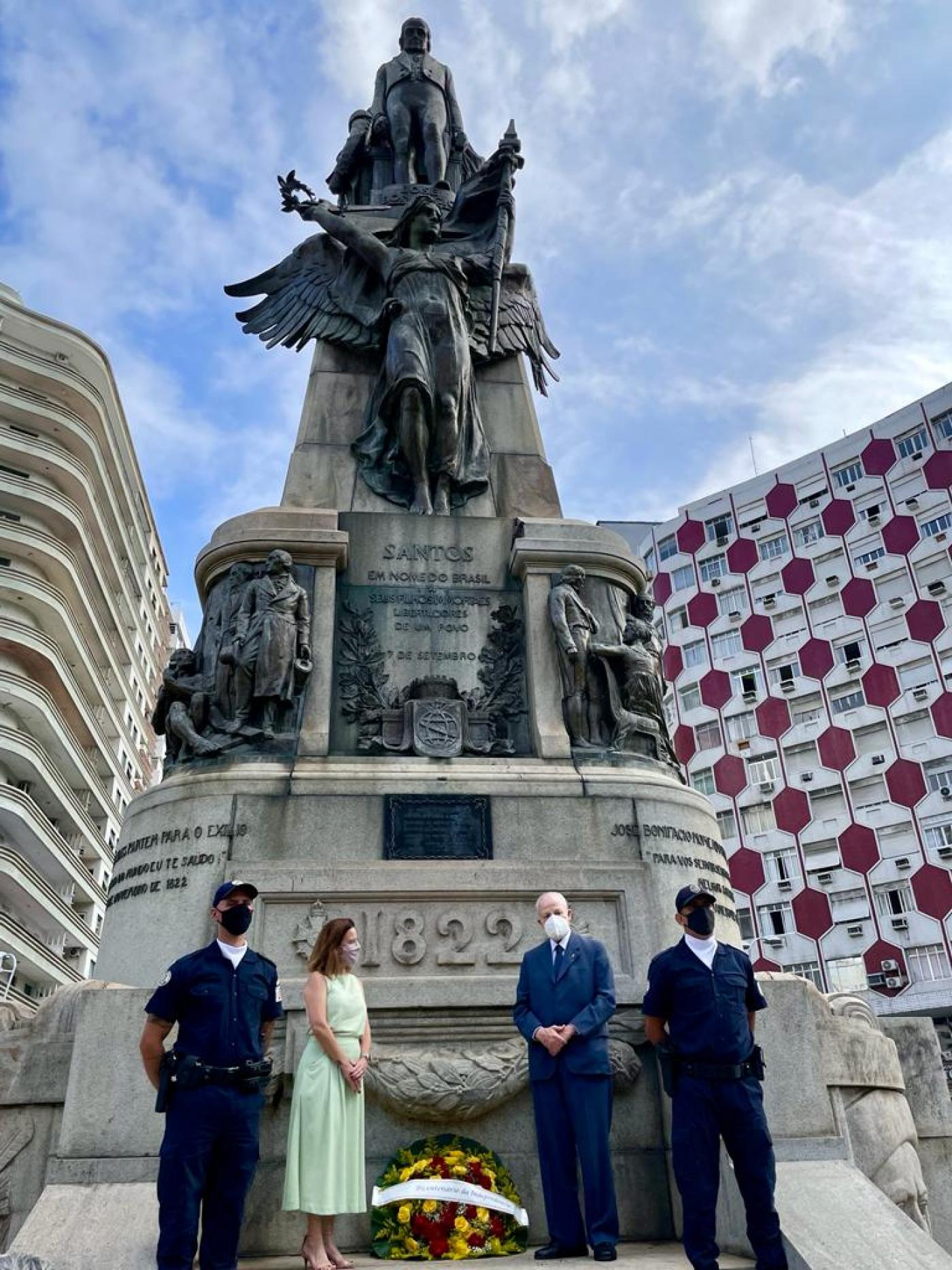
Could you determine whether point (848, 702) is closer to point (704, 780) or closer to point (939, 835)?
point (939, 835)

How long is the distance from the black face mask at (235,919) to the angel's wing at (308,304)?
8012 millimetres

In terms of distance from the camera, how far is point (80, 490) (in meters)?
41.5

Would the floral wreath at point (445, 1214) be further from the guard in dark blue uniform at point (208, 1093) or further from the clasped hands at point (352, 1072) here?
the guard in dark blue uniform at point (208, 1093)

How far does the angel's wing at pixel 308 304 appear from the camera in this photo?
12.3 metres

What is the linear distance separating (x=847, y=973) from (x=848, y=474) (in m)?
20.7

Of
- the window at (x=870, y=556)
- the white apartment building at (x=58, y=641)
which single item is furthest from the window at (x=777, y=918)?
the white apartment building at (x=58, y=641)

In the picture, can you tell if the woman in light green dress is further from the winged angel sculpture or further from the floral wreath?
the winged angel sculpture

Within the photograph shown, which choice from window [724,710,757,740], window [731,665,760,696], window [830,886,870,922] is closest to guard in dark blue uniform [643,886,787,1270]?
window [830,886,870,922]

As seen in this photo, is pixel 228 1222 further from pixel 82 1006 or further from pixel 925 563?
pixel 925 563

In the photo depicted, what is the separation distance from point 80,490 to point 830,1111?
3996 cm

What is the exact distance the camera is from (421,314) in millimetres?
11344

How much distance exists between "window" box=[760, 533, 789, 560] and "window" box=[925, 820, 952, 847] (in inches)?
535

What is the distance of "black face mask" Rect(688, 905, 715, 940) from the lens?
564 cm

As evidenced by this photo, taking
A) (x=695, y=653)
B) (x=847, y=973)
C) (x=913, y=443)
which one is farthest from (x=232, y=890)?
(x=913, y=443)
